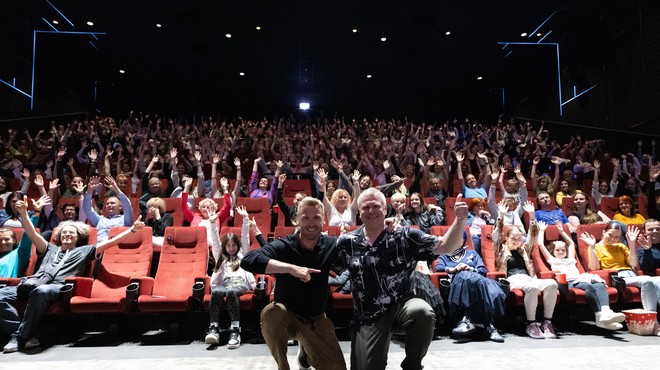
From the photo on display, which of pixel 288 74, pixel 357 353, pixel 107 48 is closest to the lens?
pixel 357 353

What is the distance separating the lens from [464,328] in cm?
323

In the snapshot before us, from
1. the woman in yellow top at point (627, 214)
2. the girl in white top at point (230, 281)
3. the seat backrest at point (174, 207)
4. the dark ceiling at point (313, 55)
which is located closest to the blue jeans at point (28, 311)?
the girl in white top at point (230, 281)

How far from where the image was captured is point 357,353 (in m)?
1.99

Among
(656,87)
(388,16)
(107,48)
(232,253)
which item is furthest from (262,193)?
(107,48)

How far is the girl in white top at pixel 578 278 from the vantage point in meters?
3.36

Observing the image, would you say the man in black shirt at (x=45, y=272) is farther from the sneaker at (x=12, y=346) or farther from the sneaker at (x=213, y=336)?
the sneaker at (x=213, y=336)

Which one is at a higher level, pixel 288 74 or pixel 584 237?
pixel 288 74

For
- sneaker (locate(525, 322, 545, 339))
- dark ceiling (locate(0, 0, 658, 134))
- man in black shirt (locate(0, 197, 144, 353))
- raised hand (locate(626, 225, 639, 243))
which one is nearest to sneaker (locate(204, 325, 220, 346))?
man in black shirt (locate(0, 197, 144, 353))

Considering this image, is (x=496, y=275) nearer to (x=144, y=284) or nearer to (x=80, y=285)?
(x=144, y=284)

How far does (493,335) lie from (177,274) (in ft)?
8.61

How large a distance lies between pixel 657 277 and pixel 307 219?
10.7 feet

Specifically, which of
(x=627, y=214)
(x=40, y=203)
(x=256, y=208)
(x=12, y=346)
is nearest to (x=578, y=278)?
(x=627, y=214)

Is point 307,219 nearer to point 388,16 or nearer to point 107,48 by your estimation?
point 388,16

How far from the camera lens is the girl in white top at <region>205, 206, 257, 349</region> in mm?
3229
